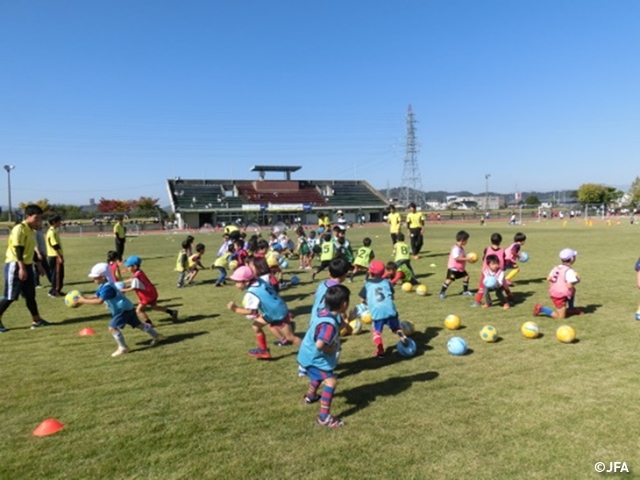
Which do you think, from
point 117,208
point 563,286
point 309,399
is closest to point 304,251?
point 563,286

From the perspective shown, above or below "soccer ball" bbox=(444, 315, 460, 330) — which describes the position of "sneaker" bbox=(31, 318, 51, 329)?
below

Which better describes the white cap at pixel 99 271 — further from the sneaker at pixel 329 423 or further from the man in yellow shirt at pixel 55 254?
the man in yellow shirt at pixel 55 254

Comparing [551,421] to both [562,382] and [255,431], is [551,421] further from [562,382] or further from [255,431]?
[255,431]

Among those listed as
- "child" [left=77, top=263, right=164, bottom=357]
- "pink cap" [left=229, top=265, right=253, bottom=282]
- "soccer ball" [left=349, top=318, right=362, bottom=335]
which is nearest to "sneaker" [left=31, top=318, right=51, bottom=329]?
"child" [left=77, top=263, right=164, bottom=357]

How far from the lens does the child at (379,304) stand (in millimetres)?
6473

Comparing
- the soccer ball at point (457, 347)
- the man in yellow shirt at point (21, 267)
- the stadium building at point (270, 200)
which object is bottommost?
the soccer ball at point (457, 347)

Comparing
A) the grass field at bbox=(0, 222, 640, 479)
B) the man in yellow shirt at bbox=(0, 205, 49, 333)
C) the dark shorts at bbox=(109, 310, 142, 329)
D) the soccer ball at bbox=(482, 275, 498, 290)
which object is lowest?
the grass field at bbox=(0, 222, 640, 479)

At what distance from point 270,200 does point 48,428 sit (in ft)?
258

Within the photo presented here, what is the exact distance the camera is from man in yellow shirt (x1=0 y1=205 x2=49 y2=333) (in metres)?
8.28

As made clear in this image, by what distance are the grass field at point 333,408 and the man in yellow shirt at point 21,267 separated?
1.95 ft

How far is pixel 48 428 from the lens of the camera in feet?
14.5

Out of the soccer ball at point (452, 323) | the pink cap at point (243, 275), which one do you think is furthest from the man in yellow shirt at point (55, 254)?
the soccer ball at point (452, 323)

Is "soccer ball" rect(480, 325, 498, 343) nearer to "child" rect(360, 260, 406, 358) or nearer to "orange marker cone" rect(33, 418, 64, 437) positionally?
"child" rect(360, 260, 406, 358)

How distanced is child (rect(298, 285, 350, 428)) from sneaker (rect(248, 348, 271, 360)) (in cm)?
179
